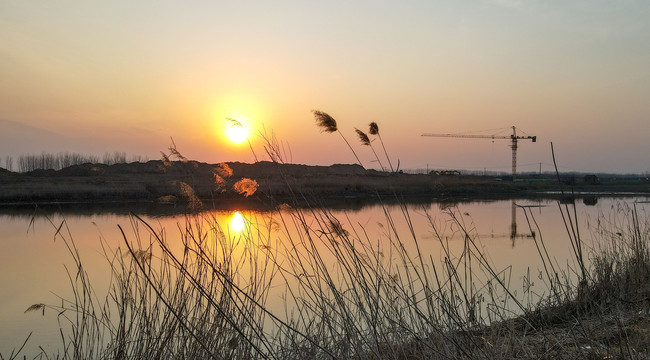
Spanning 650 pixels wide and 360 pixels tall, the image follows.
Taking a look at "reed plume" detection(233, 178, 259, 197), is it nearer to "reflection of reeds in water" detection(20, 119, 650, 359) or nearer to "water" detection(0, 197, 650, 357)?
"reflection of reeds in water" detection(20, 119, 650, 359)

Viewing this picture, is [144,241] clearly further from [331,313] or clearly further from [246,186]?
[246,186]

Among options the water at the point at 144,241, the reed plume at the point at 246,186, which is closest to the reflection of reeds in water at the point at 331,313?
the reed plume at the point at 246,186

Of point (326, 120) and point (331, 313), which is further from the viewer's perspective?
point (331, 313)

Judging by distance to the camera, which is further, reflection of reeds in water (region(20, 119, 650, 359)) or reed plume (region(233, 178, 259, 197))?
reed plume (region(233, 178, 259, 197))

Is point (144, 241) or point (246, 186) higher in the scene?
point (246, 186)

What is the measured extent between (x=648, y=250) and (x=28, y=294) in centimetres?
910

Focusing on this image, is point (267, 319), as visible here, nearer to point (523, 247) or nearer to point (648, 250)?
point (648, 250)

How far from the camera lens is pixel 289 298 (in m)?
6.59

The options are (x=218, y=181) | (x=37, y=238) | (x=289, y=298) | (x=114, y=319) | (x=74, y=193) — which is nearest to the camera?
(x=218, y=181)

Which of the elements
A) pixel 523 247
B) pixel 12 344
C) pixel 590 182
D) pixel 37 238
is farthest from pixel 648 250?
pixel 590 182

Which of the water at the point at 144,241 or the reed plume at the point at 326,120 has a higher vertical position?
the reed plume at the point at 326,120

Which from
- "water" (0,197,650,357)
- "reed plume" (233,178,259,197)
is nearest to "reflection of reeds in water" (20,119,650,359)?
"reed plume" (233,178,259,197)

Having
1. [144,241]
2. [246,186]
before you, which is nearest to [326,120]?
[246,186]

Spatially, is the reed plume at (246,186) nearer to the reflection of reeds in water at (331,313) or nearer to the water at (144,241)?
the reflection of reeds in water at (331,313)
